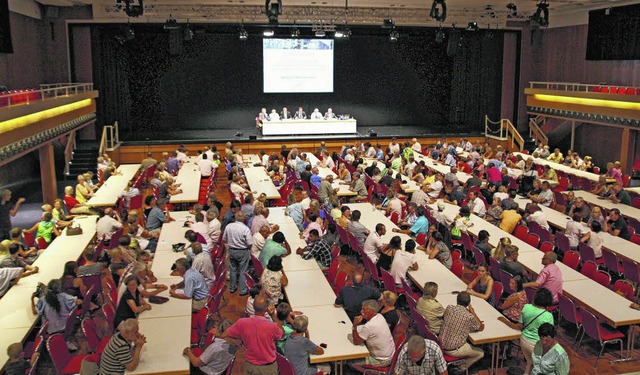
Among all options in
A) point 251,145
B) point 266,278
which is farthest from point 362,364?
point 251,145

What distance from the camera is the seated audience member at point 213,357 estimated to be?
5.74 m

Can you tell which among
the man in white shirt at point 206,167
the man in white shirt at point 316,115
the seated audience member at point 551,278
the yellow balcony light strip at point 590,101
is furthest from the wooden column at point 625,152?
the seated audience member at point 551,278

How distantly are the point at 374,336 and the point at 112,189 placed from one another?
30.5ft

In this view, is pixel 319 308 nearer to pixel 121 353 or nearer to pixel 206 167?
pixel 121 353

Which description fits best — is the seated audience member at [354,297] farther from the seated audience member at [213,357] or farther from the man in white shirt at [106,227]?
the man in white shirt at [106,227]

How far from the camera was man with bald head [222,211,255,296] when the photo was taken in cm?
902

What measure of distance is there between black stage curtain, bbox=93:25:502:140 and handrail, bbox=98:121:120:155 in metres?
0.64

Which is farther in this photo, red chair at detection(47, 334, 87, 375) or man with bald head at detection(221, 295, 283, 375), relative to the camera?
red chair at detection(47, 334, 87, 375)

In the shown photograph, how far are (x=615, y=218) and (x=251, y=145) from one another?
13.6 m

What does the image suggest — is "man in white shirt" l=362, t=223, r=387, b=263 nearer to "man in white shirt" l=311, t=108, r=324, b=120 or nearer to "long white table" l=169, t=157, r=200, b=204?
"long white table" l=169, t=157, r=200, b=204

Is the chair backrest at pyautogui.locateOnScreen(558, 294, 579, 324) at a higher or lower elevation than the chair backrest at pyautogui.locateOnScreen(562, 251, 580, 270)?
lower

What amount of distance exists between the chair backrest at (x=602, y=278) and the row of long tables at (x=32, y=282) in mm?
7421

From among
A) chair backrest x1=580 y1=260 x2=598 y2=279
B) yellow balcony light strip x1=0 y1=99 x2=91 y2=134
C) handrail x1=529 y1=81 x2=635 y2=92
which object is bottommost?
chair backrest x1=580 y1=260 x2=598 y2=279

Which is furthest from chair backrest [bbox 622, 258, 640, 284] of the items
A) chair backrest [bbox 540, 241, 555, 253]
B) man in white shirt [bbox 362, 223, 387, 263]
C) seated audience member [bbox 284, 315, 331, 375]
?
seated audience member [bbox 284, 315, 331, 375]
